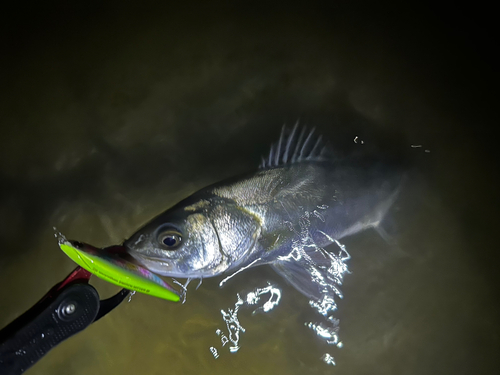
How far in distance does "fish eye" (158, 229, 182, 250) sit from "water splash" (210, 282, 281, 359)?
0.75 m

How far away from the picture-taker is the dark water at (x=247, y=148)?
191 centimetres

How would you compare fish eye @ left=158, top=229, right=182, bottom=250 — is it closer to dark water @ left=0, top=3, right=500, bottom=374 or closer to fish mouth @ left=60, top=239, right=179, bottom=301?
fish mouth @ left=60, top=239, right=179, bottom=301

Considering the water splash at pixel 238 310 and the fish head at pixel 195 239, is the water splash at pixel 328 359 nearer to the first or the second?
the water splash at pixel 238 310

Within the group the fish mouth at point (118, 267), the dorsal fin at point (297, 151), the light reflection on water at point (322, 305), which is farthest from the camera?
the light reflection on water at point (322, 305)

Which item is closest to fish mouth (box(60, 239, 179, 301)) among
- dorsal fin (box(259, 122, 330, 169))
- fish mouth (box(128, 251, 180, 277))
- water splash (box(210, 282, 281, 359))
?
fish mouth (box(128, 251, 180, 277))

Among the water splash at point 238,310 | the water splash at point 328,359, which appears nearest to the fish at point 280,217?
the water splash at point 238,310

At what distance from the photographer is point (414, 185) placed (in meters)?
2.02

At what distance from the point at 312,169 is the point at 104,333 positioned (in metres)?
1.57

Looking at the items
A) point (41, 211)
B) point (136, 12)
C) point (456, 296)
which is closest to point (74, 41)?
point (136, 12)

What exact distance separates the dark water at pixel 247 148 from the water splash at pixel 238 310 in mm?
39

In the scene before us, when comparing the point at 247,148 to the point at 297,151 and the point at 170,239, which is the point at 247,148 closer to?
the point at 297,151

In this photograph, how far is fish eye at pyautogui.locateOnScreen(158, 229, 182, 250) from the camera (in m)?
1.32

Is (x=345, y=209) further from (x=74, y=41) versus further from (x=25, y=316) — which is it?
(x=74, y=41)

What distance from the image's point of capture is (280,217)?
5.11ft
